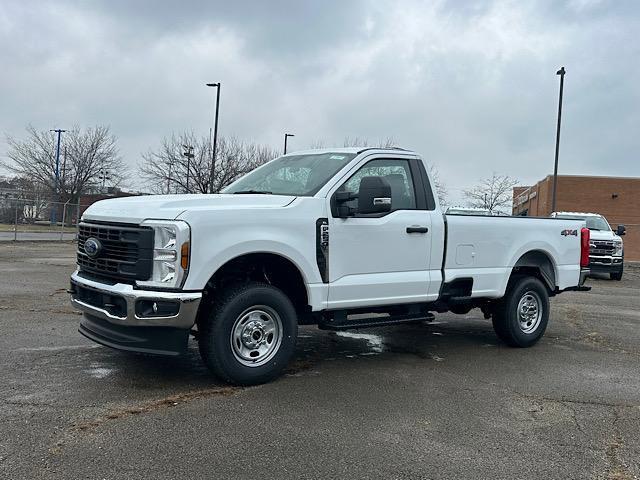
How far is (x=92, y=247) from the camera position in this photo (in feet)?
16.9

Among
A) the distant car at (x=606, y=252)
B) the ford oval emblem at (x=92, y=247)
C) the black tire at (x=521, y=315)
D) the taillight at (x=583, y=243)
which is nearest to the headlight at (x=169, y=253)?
the ford oval emblem at (x=92, y=247)

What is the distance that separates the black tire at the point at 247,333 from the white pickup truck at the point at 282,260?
0.4 inches

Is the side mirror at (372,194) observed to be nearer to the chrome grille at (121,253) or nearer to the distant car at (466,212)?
the distant car at (466,212)

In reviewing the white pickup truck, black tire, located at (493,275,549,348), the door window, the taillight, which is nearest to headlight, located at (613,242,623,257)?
the taillight

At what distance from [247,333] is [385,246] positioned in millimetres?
1664

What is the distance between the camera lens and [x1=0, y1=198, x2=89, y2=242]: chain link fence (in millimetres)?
26984

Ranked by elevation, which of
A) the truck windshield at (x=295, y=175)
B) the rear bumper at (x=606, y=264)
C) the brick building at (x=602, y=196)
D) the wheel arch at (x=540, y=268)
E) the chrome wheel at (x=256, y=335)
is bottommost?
the chrome wheel at (x=256, y=335)

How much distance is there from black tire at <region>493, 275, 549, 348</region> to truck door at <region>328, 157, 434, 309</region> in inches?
57.7

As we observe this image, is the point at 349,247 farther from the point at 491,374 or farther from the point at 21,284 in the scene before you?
the point at 21,284

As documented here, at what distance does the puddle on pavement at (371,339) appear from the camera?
23.0ft

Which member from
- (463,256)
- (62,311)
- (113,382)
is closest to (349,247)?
(463,256)

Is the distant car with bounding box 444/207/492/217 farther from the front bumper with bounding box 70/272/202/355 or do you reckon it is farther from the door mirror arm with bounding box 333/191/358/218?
Result: the front bumper with bounding box 70/272/202/355

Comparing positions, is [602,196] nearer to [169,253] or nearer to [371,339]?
[371,339]

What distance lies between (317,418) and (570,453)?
1770 millimetres
